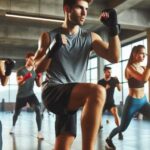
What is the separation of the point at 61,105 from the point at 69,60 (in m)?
0.36

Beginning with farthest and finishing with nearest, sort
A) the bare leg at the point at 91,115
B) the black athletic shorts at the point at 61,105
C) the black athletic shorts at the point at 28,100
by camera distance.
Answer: the black athletic shorts at the point at 28,100, the black athletic shorts at the point at 61,105, the bare leg at the point at 91,115

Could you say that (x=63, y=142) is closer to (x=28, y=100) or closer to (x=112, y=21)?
(x=112, y=21)

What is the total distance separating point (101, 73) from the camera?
15266mm

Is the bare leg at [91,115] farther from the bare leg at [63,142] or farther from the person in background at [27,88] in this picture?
the person in background at [27,88]

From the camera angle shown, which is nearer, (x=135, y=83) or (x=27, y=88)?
(x=135, y=83)

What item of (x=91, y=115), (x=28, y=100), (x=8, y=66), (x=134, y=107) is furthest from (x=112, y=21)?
(x=28, y=100)

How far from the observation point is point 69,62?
7.80 ft

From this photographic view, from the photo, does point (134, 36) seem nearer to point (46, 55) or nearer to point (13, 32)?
point (13, 32)

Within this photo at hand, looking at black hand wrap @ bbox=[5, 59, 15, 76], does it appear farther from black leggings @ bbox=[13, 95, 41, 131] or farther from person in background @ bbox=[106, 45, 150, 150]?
black leggings @ bbox=[13, 95, 41, 131]

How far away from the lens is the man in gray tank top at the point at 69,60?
2.17m

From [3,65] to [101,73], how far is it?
1234cm

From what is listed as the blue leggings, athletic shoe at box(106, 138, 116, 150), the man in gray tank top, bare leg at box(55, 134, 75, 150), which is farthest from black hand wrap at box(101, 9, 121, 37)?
athletic shoe at box(106, 138, 116, 150)

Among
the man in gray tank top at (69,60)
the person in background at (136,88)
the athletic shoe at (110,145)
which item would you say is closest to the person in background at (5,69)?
the man in gray tank top at (69,60)

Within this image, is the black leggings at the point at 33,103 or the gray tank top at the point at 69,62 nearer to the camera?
the gray tank top at the point at 69,62
